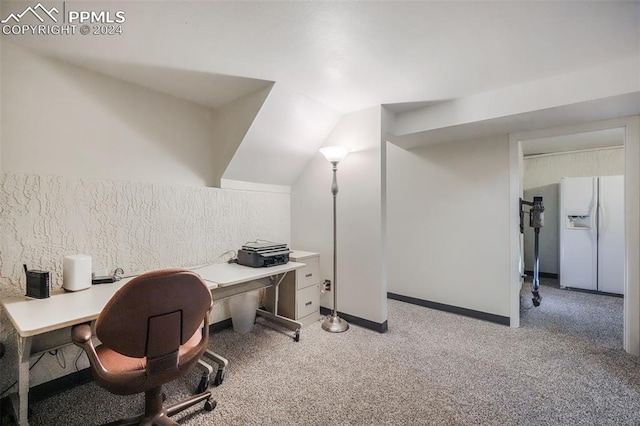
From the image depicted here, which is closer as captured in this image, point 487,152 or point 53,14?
point 53,14

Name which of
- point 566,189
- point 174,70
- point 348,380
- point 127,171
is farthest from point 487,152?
point 127,171

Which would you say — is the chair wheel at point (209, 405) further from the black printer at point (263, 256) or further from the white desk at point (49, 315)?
the black printer at point (263, 256)

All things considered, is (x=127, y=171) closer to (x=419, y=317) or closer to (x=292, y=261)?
(x=292, y=261)

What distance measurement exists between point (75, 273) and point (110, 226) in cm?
45

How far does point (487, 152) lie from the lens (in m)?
3.01

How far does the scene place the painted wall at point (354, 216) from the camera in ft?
8.93

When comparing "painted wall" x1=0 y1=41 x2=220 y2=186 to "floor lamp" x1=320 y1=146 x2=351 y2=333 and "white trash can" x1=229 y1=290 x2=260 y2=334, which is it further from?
"floor lamp" x1=320 y1=146 x2=351 y2=333

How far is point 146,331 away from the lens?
46.8 inches

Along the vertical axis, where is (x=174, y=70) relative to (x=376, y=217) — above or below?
above

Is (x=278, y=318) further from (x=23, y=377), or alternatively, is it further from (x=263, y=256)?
(x=23, y=377)

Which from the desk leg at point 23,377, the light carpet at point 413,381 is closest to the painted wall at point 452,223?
the light carpet at point 413,381

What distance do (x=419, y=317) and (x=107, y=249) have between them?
302cm

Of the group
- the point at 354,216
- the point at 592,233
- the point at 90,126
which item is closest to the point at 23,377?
the point at 90,126

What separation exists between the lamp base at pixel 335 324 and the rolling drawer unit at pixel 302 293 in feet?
0.64
